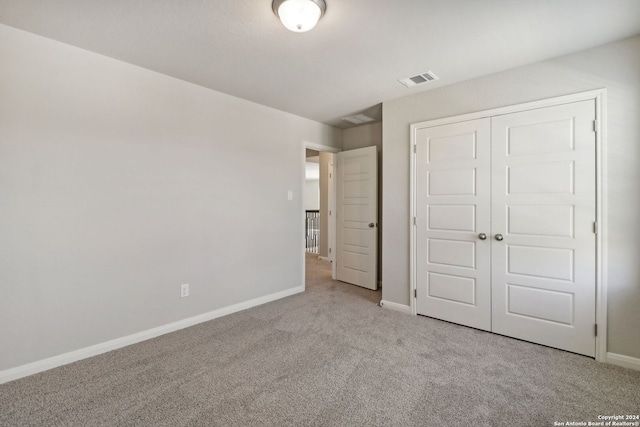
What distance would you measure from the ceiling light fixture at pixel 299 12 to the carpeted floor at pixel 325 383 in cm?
239

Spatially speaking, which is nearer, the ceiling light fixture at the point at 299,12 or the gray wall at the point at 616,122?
the ceiling light fixture at the point at 299,12

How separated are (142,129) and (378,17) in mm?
2222

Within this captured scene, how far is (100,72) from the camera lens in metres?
2.43

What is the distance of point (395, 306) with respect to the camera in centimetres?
346

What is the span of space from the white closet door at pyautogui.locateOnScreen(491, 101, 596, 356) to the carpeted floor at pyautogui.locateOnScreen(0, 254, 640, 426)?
0.24m

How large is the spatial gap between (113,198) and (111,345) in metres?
1.26

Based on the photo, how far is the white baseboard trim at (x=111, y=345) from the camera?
2080 millimetres

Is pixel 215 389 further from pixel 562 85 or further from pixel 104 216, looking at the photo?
pixel 562 85

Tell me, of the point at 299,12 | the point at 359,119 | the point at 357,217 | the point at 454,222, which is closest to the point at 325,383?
the point at 454,222

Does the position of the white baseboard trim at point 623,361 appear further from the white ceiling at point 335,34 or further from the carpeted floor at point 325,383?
the white ceiling at point 335,34

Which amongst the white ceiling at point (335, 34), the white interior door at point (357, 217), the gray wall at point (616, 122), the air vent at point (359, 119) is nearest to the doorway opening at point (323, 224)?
the white interior door at point (357, 217)

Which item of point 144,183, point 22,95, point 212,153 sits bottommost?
point 144,183

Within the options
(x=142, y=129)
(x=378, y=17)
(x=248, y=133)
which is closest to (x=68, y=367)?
(x=142, y=129)

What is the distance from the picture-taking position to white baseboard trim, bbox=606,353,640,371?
2172mm
